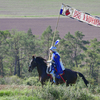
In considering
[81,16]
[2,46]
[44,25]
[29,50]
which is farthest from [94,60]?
[81,16]

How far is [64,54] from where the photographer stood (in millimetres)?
40094

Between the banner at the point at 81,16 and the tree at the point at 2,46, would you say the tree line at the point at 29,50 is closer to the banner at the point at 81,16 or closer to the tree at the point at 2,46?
the tree at the point at 2,46

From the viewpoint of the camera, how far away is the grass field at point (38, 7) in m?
69.8

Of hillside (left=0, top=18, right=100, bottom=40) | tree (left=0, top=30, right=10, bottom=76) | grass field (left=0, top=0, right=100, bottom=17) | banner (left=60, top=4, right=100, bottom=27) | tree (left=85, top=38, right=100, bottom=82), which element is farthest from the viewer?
grass field (left=0, top=0, right=100, bottom=17)

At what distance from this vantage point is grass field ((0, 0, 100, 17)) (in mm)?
69750

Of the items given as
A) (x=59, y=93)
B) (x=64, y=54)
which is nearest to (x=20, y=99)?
(x=59, y=93)

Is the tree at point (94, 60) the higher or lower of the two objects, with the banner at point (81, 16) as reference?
lower

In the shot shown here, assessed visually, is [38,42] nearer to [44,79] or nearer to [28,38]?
[28,38]

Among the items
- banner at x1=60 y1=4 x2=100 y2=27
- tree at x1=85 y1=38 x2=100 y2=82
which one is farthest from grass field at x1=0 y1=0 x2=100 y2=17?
banner at x1=60 y1=4 x2=100 y2=27

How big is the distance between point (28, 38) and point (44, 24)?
18.4 meters

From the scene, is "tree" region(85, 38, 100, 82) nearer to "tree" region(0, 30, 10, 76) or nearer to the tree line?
the tree line

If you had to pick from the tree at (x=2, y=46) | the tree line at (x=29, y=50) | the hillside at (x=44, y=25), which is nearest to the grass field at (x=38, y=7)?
the hillside at (x=44, y=25)

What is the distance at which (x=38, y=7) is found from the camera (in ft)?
247

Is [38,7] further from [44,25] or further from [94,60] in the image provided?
[94,60]
